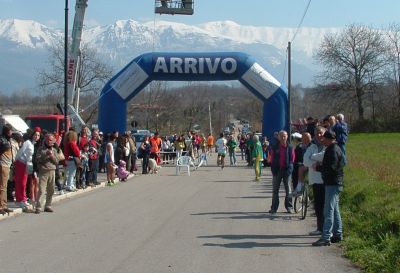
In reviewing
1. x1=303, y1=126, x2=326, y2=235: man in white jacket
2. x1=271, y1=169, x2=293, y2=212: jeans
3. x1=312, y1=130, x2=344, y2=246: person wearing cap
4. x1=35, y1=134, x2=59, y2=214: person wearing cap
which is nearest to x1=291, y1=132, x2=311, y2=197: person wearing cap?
x1=271, y1=169, x2=293, y2=212: jeans

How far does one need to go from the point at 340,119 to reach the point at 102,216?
6.17m

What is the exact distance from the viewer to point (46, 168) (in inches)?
597

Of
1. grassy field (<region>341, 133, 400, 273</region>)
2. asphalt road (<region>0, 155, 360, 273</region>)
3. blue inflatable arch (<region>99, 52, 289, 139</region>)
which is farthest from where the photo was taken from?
blue inflatable arch (<region>99, 52, 289, 139</region>)

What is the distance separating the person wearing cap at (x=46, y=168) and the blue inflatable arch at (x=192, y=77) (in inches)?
710

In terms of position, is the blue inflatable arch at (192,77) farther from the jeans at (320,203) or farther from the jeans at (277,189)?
the jeans at (320,203)

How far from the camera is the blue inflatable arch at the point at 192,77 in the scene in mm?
33656

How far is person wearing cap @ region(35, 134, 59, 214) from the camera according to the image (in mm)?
15125

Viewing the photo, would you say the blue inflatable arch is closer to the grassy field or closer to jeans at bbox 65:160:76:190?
jeans at bbox 65:160:76:190

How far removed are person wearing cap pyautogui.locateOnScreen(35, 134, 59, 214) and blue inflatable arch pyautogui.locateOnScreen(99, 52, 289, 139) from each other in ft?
59.1

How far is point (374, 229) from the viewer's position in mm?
11266

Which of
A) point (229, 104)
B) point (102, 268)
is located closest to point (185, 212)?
point (102, 268)

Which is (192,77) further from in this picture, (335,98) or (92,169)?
(335,98)

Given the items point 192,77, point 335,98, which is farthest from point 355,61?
point 192,77

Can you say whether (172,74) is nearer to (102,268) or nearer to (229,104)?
(102,268)
